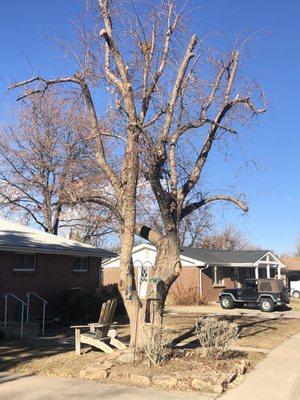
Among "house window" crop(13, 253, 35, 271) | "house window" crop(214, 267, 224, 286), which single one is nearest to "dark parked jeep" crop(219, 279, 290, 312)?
"house window" crop(214, 267, 224, 286)

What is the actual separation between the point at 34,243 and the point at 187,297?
14.0 meters

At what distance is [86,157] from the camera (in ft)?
106

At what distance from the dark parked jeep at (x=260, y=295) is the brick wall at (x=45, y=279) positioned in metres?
9.15

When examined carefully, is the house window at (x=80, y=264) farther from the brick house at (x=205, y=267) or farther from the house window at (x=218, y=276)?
the house window at (x=218, y=276)

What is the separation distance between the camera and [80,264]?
23.5m

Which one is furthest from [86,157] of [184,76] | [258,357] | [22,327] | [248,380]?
[248,380]

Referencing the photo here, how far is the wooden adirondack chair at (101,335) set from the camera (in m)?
12.2

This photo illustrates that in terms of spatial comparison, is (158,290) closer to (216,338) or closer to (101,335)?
(216,338)

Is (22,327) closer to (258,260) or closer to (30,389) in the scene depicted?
(30,389)

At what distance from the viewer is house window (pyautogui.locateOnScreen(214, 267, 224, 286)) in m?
36.6

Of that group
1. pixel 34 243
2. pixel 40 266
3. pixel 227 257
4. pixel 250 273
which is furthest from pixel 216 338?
pixel 250 273

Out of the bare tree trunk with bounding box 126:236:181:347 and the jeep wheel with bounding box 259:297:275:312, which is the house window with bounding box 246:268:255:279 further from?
the bare tree trunk with bounding box 126:236:181:347

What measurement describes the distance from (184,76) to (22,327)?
8.48 metres

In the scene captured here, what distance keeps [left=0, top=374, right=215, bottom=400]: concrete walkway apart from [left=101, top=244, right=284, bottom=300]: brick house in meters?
21.9
